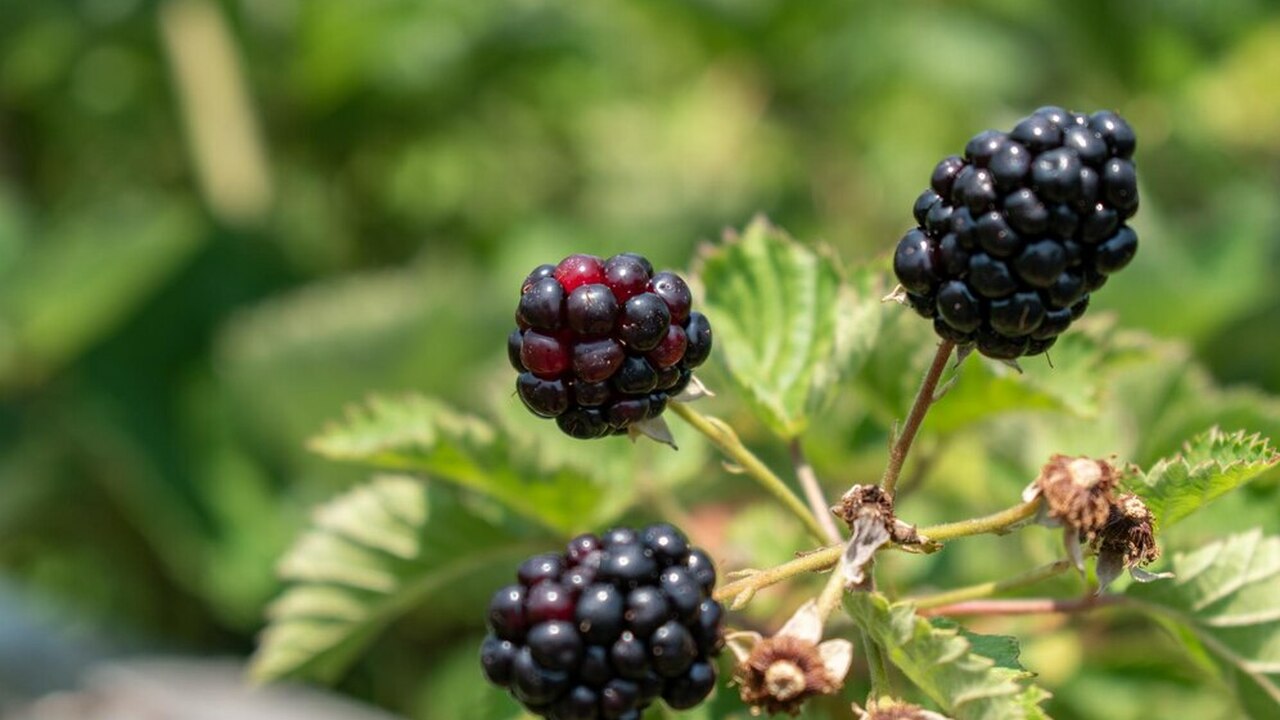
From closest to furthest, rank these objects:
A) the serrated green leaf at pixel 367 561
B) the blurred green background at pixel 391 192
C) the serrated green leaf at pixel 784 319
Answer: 1. the serrated green leaf at pixel 784 319
2. the serrated green leaf at pixel 367 561
3. the blurred green background at pixel 391 192

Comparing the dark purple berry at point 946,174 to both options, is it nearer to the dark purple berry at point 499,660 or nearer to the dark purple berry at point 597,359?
the dark purple berry at point 597,359

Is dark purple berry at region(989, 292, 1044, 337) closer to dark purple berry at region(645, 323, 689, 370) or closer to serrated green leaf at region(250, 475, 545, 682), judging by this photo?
dark purple berry at region(645, 323, 689, 370)

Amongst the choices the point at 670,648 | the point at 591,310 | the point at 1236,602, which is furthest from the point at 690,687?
the point at 1236,602

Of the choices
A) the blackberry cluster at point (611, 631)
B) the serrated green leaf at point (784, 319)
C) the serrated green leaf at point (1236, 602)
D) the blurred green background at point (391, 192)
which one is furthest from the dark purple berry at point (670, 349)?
→ the blurred green background at point (391, 192)

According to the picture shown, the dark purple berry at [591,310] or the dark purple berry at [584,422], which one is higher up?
the dark purple berry at [591,310]

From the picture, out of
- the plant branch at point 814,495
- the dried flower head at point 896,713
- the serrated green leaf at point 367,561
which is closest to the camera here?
the dried flower head at point 896,713

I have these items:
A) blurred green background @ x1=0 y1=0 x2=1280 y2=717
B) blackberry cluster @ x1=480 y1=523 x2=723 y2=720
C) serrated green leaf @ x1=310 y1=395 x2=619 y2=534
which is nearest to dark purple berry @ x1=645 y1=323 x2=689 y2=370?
blackberry cluster @ x1=480 y1=523 x2=723 y2=720

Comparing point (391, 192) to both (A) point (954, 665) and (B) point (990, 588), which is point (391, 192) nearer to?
(B) point (990, 588)

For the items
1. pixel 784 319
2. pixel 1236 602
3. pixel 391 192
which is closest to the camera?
pixel 1236 602
